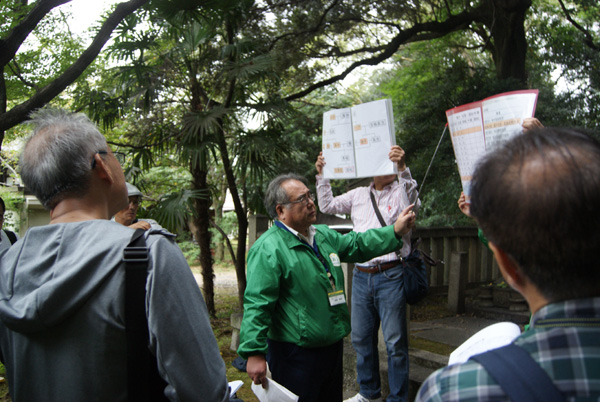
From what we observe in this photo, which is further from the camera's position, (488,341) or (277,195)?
(277,195)

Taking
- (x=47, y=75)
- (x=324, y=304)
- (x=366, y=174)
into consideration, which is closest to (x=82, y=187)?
(x=324, y=304)

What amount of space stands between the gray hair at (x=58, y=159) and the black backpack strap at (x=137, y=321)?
29cm

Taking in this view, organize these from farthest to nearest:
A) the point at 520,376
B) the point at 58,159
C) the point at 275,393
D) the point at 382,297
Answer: the point at 382,297, the point at 275,393, the point at 58,159, the point at 520,376

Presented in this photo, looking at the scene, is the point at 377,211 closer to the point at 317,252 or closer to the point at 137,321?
the point at 317,252

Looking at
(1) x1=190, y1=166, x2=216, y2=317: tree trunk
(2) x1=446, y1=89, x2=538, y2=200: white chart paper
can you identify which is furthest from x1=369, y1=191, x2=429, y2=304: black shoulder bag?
(1) x1=190, y1=166, x2=216, y2=317: tree trunk

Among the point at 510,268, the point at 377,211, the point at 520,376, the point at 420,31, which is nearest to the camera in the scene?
the point at 520,376

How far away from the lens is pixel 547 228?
87cm

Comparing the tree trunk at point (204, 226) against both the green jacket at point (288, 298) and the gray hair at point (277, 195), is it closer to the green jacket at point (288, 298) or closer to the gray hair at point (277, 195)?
the gray hair at point (277, 195)

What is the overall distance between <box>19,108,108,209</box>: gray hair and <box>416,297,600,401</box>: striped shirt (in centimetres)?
116

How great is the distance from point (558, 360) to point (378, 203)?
311 centimetres

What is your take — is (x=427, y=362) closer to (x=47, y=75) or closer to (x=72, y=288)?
(x=72, y=288)

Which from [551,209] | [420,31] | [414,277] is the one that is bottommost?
[414,277]

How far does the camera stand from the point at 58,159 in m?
1.44

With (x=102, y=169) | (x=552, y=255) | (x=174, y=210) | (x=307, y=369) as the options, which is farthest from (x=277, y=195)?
(x=174, y=210)
